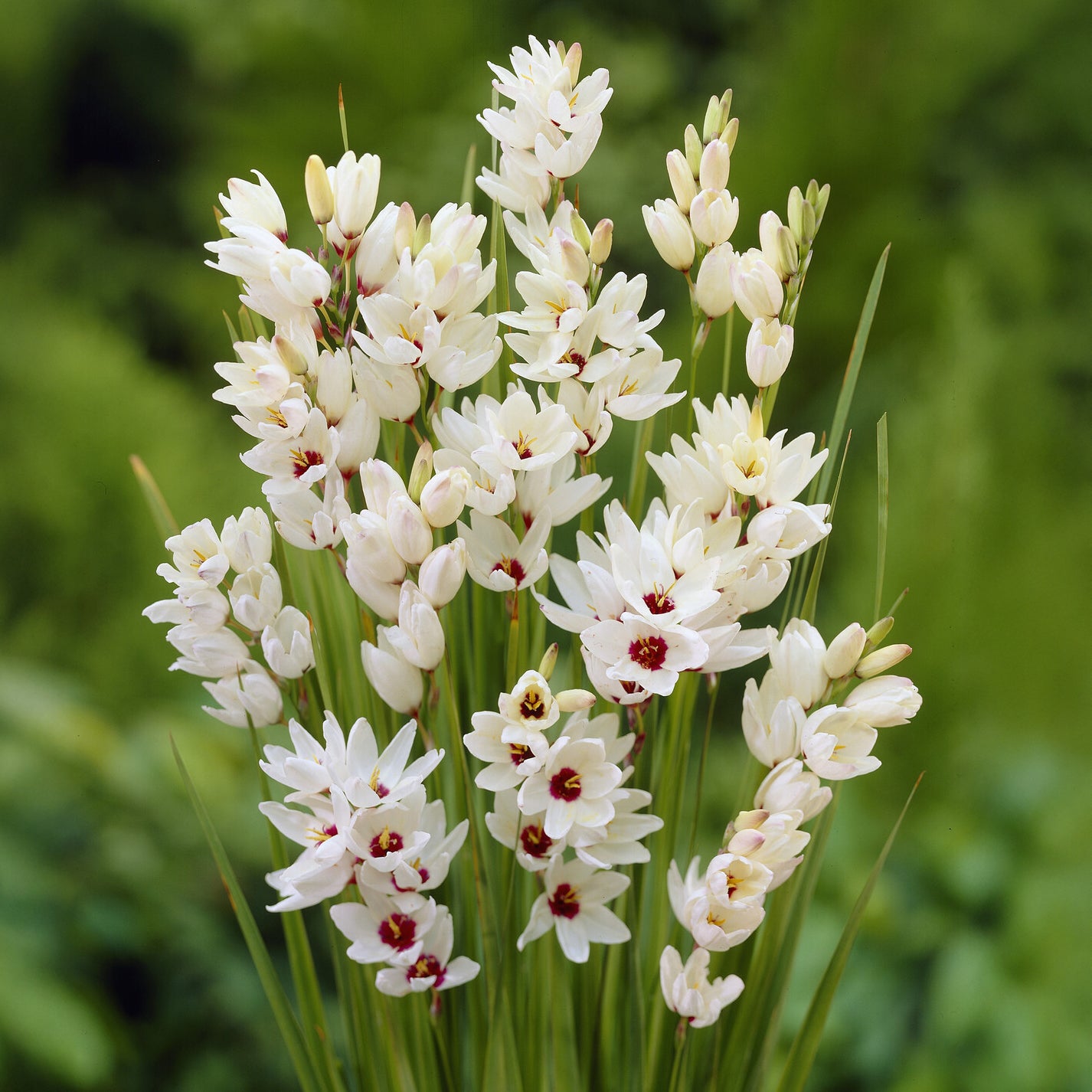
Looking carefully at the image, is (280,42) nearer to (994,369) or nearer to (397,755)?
(994,369)

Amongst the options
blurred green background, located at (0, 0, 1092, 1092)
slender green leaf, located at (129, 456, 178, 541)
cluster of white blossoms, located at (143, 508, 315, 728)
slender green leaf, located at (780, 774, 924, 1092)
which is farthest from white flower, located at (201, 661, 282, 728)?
blurred green background, located at (0, 0, 1092, 1092)

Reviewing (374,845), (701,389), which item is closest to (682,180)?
(374,845)

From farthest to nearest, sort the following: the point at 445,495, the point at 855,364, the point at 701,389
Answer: the point at 701,389 → the point at 855,364 → the point at 445,495

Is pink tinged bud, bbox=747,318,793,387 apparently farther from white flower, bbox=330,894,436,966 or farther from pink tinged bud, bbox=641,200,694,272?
white flower, bbox=330,894,436,966

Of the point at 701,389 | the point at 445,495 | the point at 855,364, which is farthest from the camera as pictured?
the point at 701,389

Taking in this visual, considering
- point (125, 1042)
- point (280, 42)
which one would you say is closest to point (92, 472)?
point (125, 1042)

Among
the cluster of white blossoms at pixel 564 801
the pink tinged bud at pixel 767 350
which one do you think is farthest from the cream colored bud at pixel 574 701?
the pink tinged bud at pixel 767 350

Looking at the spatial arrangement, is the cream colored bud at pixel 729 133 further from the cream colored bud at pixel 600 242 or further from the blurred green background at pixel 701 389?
the blurred green background at pixel 701 389

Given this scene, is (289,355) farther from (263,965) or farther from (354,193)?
(263,965)
